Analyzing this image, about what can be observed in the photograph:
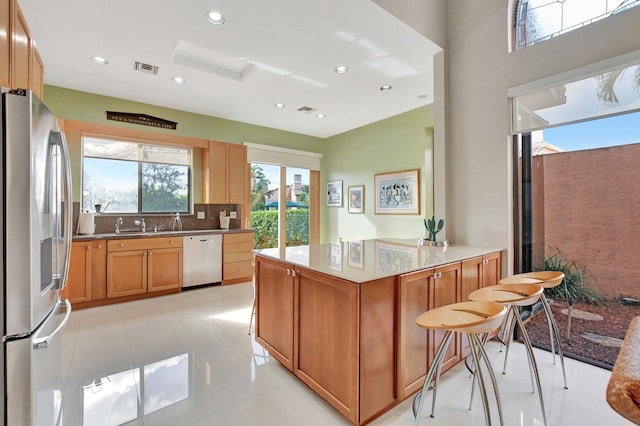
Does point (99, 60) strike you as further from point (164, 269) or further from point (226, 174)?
point (164, 269)

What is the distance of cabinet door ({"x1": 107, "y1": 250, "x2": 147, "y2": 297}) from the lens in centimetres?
376

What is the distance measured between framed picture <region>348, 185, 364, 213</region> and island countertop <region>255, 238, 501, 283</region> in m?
2.87

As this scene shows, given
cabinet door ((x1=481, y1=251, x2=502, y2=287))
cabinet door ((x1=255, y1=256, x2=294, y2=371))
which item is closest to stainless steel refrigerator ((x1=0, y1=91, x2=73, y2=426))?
cabinet door ((x1=255, y1=256, x2=294, y2=371))

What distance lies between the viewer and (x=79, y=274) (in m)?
3.55

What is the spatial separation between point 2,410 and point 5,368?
174 millimetres

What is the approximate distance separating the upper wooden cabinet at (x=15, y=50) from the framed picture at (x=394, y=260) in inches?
90.7

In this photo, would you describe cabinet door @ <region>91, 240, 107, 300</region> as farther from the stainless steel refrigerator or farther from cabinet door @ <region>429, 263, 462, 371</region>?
cabinet door @ <region>429, 263, 462, 371</region>

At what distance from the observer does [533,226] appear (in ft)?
8.94

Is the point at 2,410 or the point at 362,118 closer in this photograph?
the point at 2,410

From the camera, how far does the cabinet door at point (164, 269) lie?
13.3ft

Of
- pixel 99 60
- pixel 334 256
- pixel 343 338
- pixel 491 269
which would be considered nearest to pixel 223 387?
pixel 343 338

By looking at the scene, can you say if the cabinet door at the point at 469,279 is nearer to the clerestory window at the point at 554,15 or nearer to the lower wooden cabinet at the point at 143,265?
the clerestory window at the point at 554,15

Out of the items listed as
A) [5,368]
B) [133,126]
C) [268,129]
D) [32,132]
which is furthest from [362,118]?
[5,368]

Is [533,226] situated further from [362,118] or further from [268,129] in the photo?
[268,129]
